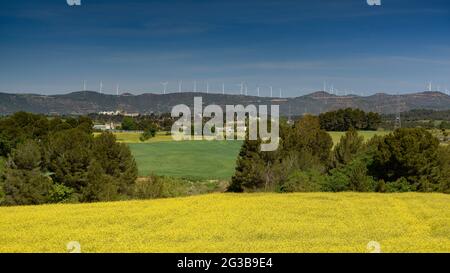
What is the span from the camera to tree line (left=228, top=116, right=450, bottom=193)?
167ft

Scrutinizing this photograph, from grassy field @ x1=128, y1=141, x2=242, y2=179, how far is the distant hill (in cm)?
1108

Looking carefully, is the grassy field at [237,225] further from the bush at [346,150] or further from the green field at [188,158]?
the green field at [188,158]

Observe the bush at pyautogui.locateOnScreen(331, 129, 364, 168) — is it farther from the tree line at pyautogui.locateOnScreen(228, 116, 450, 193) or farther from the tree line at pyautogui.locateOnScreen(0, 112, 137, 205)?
the tree line at pyautogui.locateOnScreen(0, 112, 137, 205)

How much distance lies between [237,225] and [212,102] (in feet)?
325

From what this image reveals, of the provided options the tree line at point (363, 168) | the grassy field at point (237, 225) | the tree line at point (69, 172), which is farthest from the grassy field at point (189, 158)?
the grassy field at point (237, 225)

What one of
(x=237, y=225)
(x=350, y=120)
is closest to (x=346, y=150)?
(x=237, y=225)

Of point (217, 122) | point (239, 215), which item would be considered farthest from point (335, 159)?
point (217, 122)

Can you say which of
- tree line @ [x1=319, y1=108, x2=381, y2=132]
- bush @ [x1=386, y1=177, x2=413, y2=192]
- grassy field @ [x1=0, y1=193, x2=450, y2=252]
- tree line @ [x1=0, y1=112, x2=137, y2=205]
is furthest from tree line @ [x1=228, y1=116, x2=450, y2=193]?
tree line @ [x1=319, y1=108, x2=381, y2=132]

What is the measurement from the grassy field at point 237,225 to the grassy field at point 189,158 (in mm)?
47356

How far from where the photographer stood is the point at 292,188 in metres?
53.0

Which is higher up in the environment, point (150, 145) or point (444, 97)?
point (444, 97)

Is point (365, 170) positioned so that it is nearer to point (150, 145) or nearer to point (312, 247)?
point (312, 247)

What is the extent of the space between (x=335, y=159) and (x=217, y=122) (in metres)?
96.9

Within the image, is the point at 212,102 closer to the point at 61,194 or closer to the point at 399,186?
the point at 61,194
